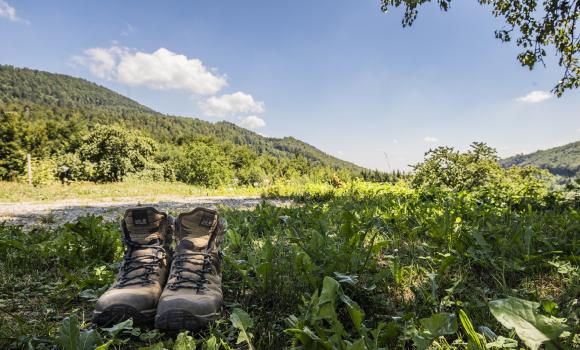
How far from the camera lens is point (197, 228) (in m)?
1.96

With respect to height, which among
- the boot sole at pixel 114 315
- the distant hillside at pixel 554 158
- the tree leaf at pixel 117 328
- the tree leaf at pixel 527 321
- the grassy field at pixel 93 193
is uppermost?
the distant hillside at pixel 554 158

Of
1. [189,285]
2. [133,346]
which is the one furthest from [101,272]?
A: [133,346]

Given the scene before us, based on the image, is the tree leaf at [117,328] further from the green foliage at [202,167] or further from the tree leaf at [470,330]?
the green foliage at [202,167]

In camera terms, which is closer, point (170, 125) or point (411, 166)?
point (411, 166)

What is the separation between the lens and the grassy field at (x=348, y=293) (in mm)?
1128

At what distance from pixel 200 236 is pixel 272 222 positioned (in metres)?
2.03

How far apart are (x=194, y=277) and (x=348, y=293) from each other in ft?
2.67

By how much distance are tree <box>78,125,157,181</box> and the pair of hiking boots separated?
39.4 m

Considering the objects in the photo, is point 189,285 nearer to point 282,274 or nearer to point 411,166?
point 282,274

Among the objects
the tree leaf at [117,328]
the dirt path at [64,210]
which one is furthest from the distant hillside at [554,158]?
the tree leaf at [117,328]

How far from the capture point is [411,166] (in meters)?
12.0

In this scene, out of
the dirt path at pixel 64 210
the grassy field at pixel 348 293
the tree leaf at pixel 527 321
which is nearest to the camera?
the tree leaf at pixel 527 321

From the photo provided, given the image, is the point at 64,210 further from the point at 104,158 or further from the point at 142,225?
the point at 104,158

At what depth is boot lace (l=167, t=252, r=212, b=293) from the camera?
1717 millimetres
